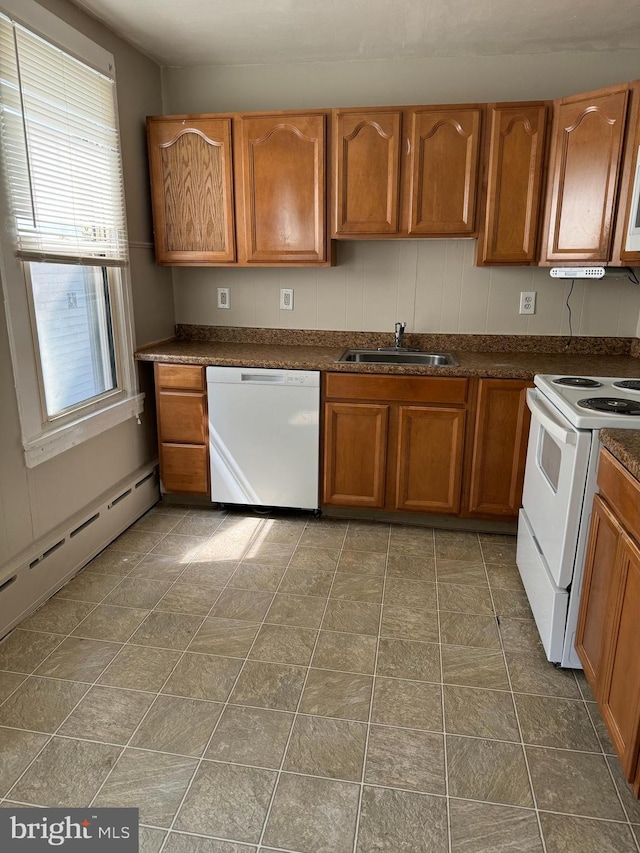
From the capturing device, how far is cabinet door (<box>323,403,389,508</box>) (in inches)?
116

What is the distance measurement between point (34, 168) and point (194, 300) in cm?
138

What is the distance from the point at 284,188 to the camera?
298 cm

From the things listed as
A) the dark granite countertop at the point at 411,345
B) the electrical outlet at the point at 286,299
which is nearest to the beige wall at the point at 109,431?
the dark granite countertop at the point at 411,345

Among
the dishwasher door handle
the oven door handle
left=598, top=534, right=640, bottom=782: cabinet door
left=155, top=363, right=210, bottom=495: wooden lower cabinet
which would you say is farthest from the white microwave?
left=155, top=363, right=210, bottom=495: wooden lower cabinet

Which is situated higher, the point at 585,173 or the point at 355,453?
the point at 585,173

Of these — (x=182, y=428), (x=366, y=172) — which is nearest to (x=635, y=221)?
(x=366, y=172)

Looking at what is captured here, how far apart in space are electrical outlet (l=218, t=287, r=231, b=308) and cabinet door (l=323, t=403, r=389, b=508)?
101cm

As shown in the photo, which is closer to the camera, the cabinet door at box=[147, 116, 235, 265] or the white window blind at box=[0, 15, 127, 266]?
the white window blind at box=[0, 15, 127, 266]

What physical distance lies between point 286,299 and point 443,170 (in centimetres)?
111

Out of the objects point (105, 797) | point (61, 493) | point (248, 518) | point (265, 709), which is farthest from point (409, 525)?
point (105, 797)

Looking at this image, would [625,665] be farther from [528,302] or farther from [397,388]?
[528,302]

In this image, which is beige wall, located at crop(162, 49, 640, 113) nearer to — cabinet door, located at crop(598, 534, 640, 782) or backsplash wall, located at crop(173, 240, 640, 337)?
backsplash wall, located at crop(173, 240, 640, 337)

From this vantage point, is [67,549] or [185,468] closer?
[67,549]

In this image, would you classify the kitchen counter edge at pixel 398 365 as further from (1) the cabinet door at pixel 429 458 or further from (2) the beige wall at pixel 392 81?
(2) the beige wall at pixel 392 81
